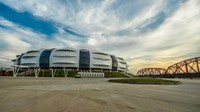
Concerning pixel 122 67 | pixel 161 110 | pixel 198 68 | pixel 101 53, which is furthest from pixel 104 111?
pixel 198 68

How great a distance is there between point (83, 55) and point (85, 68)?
25.7ft

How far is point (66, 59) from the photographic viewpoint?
3647 inches

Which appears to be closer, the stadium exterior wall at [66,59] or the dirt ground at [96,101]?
the dirt ground at [96,101]

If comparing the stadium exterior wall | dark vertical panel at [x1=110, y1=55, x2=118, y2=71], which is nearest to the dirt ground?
the stadium exterior wall

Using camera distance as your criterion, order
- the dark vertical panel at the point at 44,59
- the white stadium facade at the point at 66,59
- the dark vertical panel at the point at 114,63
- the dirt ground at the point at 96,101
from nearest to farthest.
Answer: the dirt ground at the point at 96,101 < the white stadium facade at the point at 66,59 < the dark vertical panel at the point at 44,59 < the dark vertical panel at the point at 114,63

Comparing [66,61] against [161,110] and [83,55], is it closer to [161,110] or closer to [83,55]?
[83,55]

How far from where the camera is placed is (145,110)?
19.6 feet

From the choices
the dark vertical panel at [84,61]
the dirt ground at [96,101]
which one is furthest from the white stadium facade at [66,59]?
the dirt ground at [96,101]

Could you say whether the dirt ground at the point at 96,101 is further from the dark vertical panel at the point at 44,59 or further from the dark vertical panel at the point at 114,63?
the dark vertical panel at the point at 114,63

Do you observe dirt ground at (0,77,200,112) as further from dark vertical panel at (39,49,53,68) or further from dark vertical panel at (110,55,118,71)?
dark vertical panel at (110,55,118,71)

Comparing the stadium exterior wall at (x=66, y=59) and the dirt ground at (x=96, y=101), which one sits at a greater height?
the stadium exterior wall at (x=66, y=59)

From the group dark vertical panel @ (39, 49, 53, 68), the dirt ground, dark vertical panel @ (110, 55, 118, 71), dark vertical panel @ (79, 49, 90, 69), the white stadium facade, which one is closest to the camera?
the dirt ground

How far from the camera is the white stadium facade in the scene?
92.4 meters

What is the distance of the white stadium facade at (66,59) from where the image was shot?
92.4 meters
